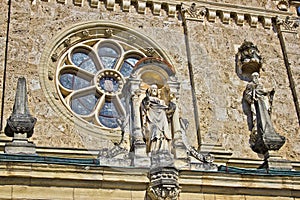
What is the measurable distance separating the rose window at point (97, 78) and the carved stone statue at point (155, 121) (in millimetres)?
941

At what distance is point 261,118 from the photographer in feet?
35.2

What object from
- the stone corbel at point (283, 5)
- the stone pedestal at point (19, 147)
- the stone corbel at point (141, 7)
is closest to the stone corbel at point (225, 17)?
the stone corbel at point (283, 5)

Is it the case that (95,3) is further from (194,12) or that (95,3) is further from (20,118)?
(20,118)

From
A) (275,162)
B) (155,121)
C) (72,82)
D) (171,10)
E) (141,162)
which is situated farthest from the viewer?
(171,10)

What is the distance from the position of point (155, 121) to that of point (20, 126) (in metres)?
2.00

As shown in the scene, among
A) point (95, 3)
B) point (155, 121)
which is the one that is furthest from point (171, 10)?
point (155, 121)

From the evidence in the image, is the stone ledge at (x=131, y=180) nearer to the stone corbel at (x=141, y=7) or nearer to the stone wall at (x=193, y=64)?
the stone wall at (x=193, y=64)

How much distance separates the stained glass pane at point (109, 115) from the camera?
1069 centimetres

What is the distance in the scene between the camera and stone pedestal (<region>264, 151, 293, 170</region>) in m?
10.1

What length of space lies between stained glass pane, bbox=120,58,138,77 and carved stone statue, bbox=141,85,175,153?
4.74ft

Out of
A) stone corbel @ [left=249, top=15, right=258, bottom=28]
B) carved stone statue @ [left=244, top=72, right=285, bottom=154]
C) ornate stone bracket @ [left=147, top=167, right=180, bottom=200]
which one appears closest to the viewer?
ornate stone bracket @ [left=147, top=167, right=180, bottom=200]

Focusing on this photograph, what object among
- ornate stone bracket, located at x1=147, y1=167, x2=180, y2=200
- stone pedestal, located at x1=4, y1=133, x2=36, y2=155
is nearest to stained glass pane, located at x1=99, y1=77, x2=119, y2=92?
stone pedestal, located at x1=4, y1=133, x2=36, y2=155

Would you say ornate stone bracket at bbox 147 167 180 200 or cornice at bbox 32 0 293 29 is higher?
cornice at bbox 32 0 293 29

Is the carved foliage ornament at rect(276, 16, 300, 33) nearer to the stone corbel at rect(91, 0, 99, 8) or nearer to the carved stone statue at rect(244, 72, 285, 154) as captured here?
the carved stone statue at rect(244, 72, 285, 154)
